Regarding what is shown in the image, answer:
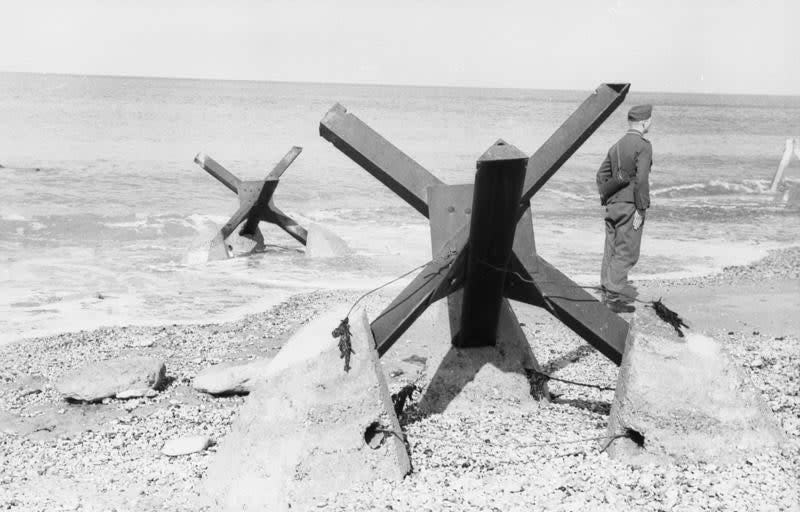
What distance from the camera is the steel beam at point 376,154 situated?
3971 millimetres

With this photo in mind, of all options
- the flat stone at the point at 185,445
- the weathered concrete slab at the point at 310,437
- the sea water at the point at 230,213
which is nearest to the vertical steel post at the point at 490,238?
the weathered concrete slab at the point at 310,437

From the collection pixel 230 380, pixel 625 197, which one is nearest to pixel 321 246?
pixel 625 197

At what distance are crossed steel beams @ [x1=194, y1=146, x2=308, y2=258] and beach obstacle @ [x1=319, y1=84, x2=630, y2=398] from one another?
838 cm

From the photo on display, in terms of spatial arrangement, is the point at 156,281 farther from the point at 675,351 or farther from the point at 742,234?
the point at 742,234

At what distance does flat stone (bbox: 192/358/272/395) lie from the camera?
5.19 meters

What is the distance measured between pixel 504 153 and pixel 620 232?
16.5 ft

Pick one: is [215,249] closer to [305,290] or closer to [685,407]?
[305,290]

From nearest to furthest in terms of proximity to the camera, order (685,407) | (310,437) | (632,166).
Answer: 1. (310,437)
2. (685,407)
3. (632,166)

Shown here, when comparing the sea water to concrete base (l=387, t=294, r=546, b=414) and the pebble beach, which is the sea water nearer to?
the pebble beach

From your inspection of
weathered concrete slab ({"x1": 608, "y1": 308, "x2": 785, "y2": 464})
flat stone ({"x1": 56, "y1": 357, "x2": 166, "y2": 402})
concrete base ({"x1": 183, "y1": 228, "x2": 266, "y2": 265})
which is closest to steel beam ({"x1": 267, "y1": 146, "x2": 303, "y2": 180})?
concrete base ({"x1": 183, "y1": 228, "x2": 266, "y2": 265})

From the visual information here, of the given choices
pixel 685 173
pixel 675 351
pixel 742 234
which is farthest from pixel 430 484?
pixel 685 173

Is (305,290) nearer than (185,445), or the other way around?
(185,445)

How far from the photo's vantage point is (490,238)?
3.53m

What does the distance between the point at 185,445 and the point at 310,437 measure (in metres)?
1.11
